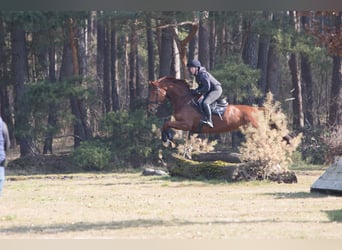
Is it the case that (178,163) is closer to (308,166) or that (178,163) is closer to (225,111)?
(225,111)

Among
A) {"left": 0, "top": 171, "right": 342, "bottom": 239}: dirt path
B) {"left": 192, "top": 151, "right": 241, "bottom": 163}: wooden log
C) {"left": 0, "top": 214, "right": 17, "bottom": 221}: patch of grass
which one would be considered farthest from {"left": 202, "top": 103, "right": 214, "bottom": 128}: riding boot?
{"left": 0, "top": 214, "right": 17, "bottom": 221}: patch of grass

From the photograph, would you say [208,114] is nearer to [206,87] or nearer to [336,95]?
[206,87]

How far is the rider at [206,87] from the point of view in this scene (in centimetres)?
2030

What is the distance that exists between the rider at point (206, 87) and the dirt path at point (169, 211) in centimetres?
211

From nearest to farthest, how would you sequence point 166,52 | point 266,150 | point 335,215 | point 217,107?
point 335,215
point 266,150
point 217,107
point 166,52

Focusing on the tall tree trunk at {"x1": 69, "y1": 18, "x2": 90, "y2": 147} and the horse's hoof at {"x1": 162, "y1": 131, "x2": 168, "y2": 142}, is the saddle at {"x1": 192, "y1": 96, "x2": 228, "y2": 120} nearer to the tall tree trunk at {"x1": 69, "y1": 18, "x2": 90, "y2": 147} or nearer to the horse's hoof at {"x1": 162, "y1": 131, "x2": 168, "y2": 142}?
the horse's hoof at {"x1": 162, "y1": 131, "x2": 168, "y2": 142}

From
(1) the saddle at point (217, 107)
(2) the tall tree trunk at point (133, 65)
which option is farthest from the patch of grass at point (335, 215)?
(2) the tall tree trunk at point (133, 65)

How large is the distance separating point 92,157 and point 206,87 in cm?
770

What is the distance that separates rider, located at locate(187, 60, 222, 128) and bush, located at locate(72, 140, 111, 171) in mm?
6277

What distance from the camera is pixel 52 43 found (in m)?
36.8

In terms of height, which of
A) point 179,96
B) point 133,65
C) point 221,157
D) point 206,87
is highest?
point 133,65

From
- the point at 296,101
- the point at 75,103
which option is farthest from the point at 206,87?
the point at 296,101

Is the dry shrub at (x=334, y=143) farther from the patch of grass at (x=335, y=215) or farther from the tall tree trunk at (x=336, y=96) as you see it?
the patch of grass at (x=335, y=215)

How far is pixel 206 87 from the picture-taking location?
2094 centimetres
